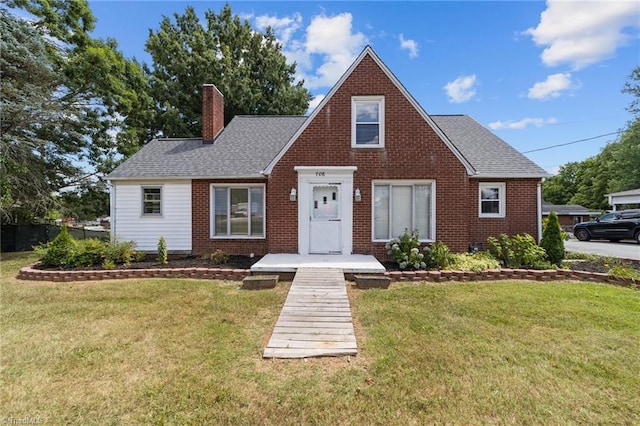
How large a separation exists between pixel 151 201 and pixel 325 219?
666 centimetres

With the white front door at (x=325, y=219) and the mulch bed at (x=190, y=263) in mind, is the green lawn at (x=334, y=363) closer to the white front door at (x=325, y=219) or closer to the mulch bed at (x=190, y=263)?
the mulch bed at (x=190, y=263)

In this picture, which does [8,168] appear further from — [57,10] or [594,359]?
[594,359]

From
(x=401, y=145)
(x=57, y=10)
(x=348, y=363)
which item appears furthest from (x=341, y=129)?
(x=57, y=10)

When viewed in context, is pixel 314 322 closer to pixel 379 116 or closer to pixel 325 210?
pixel 325 210

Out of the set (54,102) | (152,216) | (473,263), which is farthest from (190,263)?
(54,102)

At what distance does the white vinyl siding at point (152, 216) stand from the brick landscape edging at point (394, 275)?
2.61 metres

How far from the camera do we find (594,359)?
4117 millimetres

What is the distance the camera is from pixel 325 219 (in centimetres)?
981

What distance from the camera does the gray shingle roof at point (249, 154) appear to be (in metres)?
10.9

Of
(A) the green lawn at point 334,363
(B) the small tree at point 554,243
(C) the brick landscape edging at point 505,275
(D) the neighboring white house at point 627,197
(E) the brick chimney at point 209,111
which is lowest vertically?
(A) the green lawn at point 334,363

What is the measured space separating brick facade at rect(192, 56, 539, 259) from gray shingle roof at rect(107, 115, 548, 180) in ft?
4.77

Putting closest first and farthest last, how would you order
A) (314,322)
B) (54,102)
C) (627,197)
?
(314,322), (54,102), (627,197)

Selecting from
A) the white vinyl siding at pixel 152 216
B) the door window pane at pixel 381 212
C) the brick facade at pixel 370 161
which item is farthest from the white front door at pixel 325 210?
the white vinyl siding at pixel 152 216

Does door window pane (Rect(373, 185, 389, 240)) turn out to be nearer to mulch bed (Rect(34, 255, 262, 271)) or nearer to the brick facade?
the brick facade
